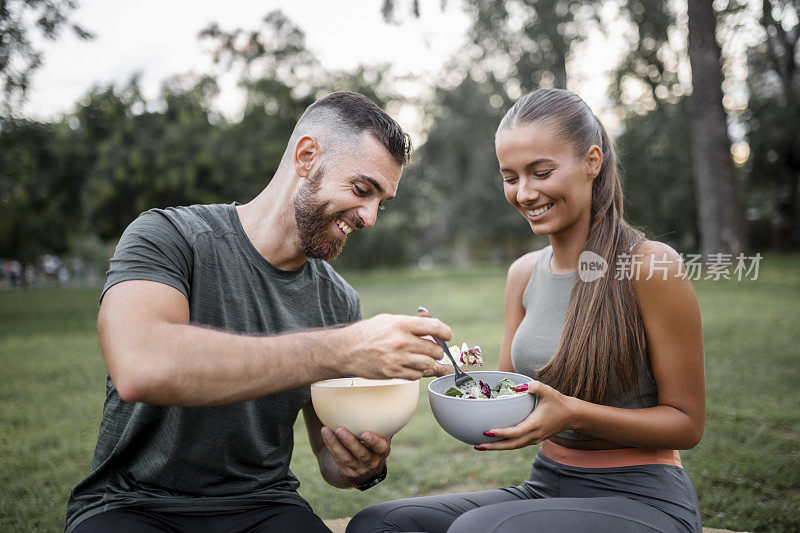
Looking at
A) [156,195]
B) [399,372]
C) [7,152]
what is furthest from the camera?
[156,195]

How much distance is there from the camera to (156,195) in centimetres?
1551

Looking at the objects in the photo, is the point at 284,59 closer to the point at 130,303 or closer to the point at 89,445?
the point at 89,445

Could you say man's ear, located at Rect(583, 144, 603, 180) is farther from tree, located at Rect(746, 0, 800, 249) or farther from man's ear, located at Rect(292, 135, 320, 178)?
tree, located at Rect(746, 0, 800, 249)

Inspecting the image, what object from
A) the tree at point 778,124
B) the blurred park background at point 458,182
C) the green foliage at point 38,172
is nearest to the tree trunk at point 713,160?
the blurred park background at point 458,182

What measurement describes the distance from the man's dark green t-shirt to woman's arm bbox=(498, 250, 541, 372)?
2.94 feet

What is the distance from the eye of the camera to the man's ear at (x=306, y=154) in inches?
81.6

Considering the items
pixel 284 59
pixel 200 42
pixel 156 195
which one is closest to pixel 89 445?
pixel 156 195

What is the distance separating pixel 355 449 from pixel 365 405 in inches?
6.5

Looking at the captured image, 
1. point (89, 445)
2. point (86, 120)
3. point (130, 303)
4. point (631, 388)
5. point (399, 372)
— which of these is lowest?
point (89, 445)

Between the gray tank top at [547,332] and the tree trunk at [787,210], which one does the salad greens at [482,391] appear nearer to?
the gray tank top at [547,332]

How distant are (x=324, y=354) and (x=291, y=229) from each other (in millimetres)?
729

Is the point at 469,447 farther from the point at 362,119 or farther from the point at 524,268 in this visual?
the point at 362,119

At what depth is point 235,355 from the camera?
138cm

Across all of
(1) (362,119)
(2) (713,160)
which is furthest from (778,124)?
(1) (362,119)
